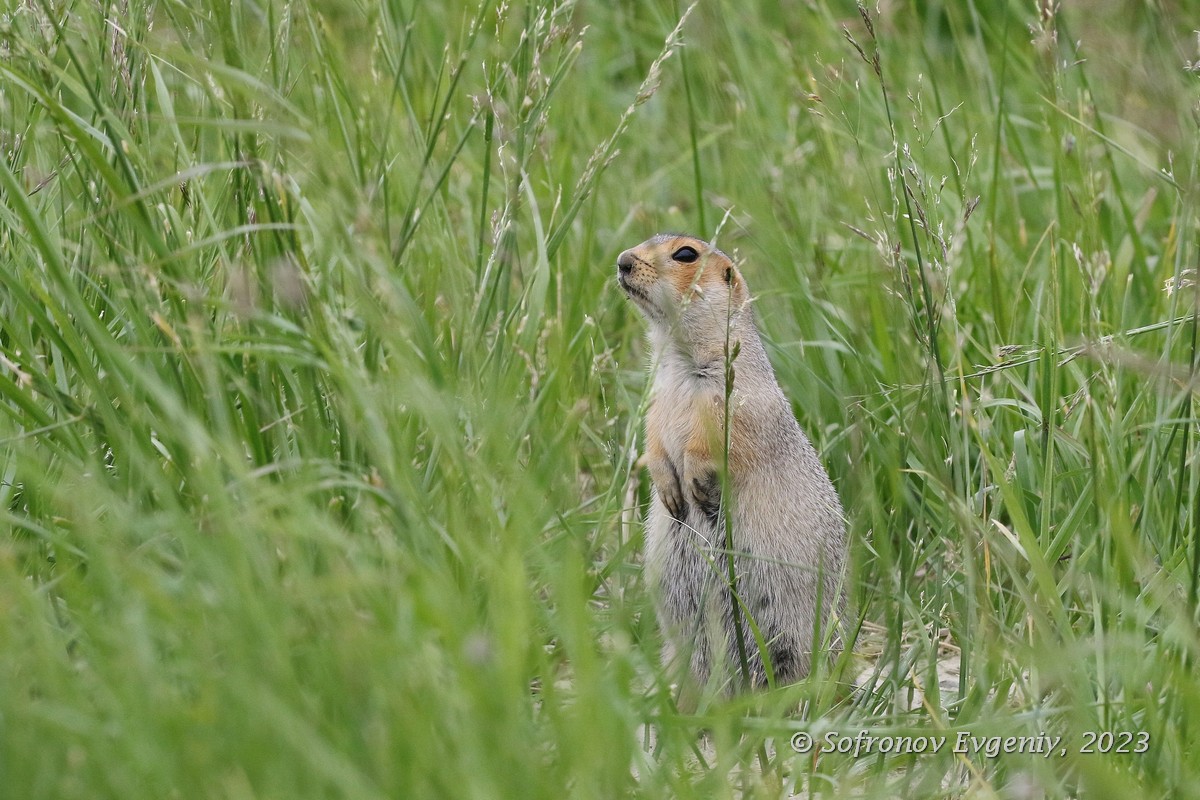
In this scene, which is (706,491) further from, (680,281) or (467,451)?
(467,451)

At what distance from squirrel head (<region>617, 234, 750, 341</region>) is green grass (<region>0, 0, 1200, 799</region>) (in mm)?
256

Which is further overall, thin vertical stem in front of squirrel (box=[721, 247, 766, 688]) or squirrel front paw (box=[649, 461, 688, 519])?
squirrel front paw (box=[649, 461, 688, 519])

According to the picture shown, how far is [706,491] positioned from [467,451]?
1.30 m

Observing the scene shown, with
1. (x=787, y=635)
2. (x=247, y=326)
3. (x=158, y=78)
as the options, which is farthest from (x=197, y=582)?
(x=787, y=635)

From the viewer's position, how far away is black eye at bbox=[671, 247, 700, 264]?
3744 millimetres

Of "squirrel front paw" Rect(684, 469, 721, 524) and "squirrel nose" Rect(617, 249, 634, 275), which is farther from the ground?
"squirrel nose" Rect(617, 249, 634, 275)

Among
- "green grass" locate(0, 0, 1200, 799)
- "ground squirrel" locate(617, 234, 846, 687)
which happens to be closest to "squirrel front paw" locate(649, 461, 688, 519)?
"ground squirrel" locate(617, 234, 846, 687)

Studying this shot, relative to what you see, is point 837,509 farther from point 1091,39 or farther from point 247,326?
point 247,326

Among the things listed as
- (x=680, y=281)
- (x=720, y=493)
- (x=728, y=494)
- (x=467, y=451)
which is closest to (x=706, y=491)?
(x=720, y=493)

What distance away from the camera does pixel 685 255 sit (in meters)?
3.77

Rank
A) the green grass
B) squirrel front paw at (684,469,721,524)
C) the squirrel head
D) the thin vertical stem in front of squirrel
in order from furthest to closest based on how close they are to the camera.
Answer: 1. the squirrel head
2. squirrel front paw at (684,469,721,524)
3. the thin vertical stem in front of squirrel
4. the green grass

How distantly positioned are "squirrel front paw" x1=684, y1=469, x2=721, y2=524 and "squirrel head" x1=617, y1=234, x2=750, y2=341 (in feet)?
1.30

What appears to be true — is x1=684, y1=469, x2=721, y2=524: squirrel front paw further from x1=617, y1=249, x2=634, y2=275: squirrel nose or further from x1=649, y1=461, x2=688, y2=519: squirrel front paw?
x1=617, y1=249, x2=634, y2=275: squirrel nose

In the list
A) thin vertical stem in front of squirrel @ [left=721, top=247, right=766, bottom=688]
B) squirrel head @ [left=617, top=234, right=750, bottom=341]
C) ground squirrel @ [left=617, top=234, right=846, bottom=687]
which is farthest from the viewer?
squirrel head @ [left=617, top=234, right=750, bottom=341]
